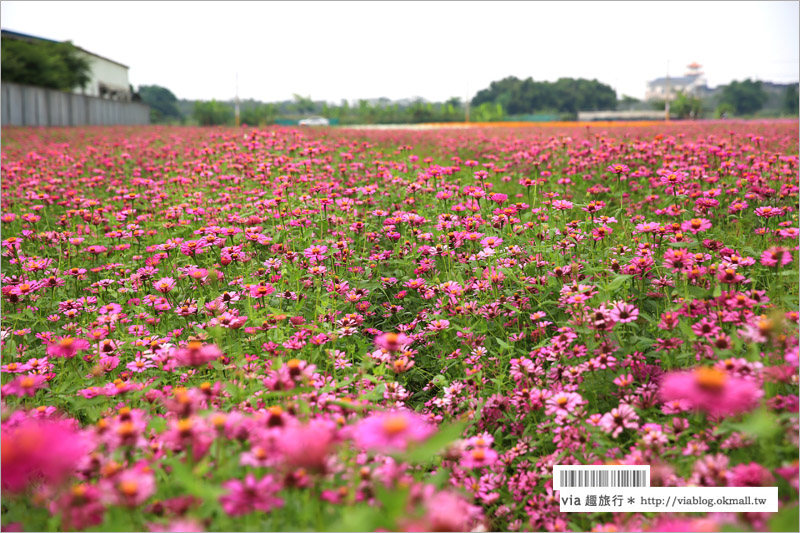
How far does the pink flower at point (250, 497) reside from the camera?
1.15 meters

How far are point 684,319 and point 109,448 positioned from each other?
6.71 feet

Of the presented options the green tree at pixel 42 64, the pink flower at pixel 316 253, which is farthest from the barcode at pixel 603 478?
the green tree at pixel 42 64

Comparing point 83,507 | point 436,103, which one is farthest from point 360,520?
point 436,103

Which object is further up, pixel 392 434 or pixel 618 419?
pixel 392 434

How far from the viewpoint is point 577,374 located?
6.68 feet

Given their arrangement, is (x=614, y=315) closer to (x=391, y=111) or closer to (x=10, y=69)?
(x=10, y=69)

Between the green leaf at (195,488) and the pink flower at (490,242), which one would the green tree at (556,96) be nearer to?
the pink flower at (490,242)

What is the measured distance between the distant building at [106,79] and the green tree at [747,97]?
5561 cm

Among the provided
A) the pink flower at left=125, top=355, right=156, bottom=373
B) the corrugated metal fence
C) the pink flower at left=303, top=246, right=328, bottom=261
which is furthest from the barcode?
the corrugated metal fence

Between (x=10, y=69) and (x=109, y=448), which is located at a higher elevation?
(x=10, y=69)

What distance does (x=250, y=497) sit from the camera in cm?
116

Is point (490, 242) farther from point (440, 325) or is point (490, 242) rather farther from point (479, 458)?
point (479, 458)

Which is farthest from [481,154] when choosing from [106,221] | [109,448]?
[109,448]

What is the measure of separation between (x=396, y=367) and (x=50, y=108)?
78.2 ft
